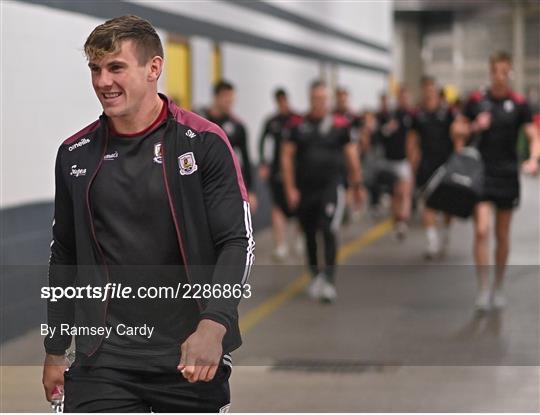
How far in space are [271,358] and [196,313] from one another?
4798 millimetres

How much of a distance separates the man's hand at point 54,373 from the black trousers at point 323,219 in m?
7.23

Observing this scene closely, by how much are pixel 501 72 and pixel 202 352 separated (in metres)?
7.12

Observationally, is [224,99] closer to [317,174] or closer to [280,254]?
[317,174]

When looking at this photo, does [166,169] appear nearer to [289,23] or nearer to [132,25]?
[132,25]

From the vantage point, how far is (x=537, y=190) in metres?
26.3

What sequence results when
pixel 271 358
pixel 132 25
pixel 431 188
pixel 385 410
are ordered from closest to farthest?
pixel 132 25 → pixel 385 410 → pixel 271 358 → pixel 431 188

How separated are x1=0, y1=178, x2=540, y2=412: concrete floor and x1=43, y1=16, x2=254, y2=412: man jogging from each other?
8.30ft

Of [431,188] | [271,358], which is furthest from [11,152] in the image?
[431,188]

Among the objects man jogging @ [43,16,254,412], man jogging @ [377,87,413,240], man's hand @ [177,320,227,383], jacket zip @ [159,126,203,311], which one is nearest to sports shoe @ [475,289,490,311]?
man jogging @ [377,87,413,240]

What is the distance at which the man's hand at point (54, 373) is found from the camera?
3719mm

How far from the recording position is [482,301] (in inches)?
405

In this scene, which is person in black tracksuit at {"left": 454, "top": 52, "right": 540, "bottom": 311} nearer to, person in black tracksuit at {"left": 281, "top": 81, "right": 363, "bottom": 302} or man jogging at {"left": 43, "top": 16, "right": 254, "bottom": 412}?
person in black tracksuit at {"left": 281, "top": 81, "right": 363, "bottom": 302}

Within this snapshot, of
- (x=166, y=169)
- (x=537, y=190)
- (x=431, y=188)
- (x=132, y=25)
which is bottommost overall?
(x=537, y=190)

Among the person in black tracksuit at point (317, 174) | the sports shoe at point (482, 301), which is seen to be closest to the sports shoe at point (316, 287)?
the person in black tracksuit at point (317, 174)
